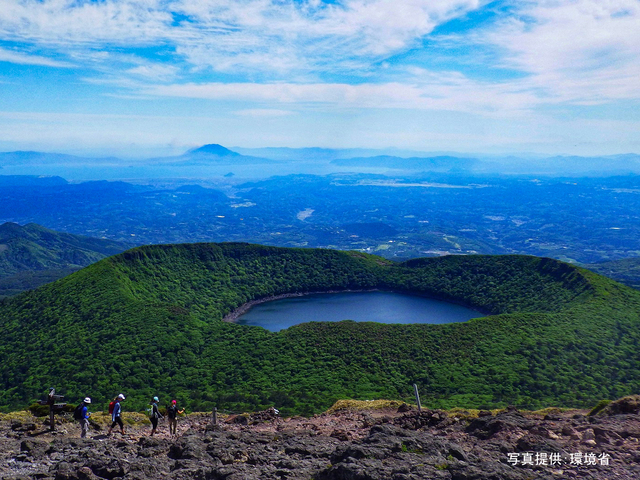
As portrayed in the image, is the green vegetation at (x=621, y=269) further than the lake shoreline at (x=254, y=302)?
Yes

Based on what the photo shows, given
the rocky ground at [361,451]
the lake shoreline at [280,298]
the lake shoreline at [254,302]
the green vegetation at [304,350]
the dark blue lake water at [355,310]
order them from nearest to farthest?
the rocky ground at [361,451], the green vegetation at [304,350], the dark blue lake water at [355,310], the lake shoreline at [254,302], the lake shoreline at [280,298]

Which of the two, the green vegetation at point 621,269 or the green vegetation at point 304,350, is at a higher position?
the green vegetation at point 621,269

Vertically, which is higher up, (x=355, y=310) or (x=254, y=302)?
(x=254, y=302)

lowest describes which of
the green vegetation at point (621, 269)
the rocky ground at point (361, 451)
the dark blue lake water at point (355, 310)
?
the rocky ground at point (361, 451)

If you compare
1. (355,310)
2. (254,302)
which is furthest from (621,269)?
(254,302)

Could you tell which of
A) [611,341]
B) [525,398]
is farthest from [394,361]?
[611,341]

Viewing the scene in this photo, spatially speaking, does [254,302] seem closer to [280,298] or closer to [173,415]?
[280,298]

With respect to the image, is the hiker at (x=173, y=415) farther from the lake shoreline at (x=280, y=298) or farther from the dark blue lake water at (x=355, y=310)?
the lake shoreline at (x=280, y=298)

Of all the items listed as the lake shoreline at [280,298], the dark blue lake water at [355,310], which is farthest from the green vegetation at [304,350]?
the dark blue lake water at [355,310]
